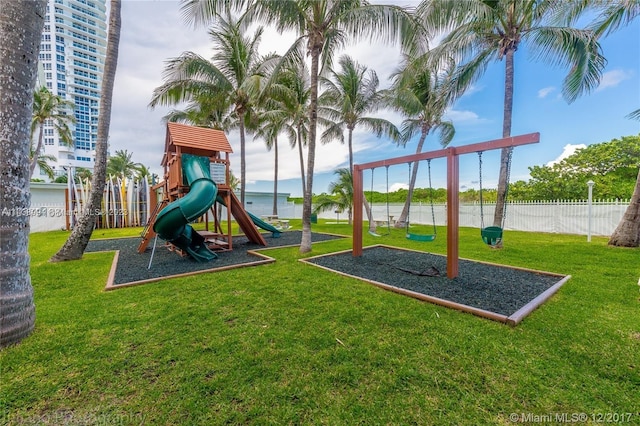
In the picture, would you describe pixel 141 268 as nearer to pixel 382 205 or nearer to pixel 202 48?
pixel 202 48

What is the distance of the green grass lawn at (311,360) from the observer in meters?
1.67

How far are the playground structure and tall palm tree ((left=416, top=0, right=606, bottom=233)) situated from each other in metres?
6.49

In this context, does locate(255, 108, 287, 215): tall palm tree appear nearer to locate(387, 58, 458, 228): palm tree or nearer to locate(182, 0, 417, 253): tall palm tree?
locate(387, 58, 458, 228): palm tree

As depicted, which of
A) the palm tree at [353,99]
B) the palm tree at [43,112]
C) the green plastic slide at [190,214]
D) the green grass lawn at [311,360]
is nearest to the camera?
the green grass lawn at [311,360]

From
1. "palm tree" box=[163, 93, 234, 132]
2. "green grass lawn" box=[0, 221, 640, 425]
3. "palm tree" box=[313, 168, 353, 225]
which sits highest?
"palm tree" box=[163, 93, 234, 132]

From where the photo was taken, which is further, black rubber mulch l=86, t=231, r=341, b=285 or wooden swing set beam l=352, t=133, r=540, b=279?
black rubber mulch l=86, t=231, r=341, b=285

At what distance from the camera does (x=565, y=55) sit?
6.79m

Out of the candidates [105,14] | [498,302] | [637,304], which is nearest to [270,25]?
[498,302]

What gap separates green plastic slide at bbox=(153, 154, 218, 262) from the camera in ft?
16.7

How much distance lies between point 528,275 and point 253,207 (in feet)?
60.8

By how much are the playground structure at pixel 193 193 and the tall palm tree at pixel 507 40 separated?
6.49m

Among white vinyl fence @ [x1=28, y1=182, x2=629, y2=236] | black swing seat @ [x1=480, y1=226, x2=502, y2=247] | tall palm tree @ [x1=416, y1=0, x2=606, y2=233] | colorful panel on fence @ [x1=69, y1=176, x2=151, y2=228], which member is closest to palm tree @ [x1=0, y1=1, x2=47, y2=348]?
black swing seat @ [x1=480, y1=226, x2=502, y2=247]

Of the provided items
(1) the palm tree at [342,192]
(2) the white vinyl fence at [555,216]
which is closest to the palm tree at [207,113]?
(1) the palm tree at [342,192]

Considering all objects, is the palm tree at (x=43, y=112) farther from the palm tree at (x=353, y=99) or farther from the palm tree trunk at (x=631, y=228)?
the palm tree trunk at (x=631, y=228)
